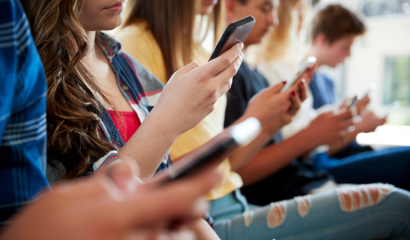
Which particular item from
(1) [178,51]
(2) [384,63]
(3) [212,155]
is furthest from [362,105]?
(2) [384,63]

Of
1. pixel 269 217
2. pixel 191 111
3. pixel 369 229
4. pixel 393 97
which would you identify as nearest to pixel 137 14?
pixel 191 111

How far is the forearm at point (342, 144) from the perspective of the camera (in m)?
1.77

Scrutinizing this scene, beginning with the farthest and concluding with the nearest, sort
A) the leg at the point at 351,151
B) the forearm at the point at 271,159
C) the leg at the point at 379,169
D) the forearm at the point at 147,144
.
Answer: the leg at the point at 351,151 < the leg at the point at 379,169 < the forearm at the point at 271,159 < the forearm at the point at 147,144

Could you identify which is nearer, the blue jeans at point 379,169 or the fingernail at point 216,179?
the fingernail at point 216,179

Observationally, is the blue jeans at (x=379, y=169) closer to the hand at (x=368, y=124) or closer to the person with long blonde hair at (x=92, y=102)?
Answer: the hand at (x=368, y=124)

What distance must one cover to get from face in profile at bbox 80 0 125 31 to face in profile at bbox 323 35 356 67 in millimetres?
1566

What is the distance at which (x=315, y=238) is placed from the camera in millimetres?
769

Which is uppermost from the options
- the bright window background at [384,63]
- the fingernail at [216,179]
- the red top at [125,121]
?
the fingernail at [216,179]

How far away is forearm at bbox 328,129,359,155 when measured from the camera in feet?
5.79

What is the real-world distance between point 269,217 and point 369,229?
233mm

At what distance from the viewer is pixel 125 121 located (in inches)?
26.2

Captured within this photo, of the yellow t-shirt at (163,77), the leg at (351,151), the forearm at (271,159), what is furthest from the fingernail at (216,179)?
the leg at (351,151)

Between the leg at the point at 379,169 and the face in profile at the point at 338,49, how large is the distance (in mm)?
659

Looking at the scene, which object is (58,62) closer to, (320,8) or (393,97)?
(320,8)
